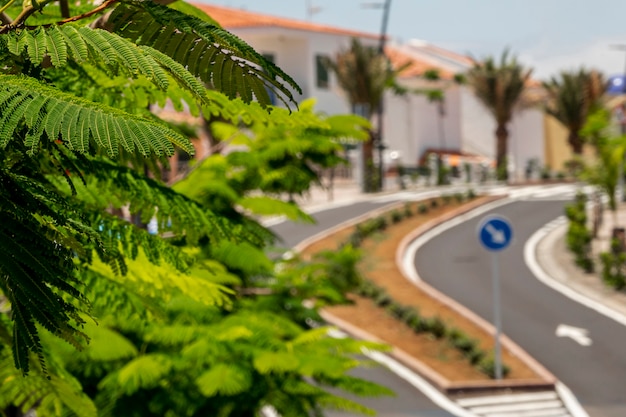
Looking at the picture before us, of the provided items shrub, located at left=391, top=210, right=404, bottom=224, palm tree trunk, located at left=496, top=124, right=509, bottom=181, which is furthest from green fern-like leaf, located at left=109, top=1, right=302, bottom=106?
palm tree trunk, located at left=496, top=124, right=509, bottom=181

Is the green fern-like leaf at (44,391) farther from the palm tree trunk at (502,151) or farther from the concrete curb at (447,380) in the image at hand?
the palm tree trunk at (502,151)

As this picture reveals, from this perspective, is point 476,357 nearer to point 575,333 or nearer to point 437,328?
point 437,328

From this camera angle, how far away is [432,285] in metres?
34.3

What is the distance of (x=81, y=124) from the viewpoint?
2.91 meters

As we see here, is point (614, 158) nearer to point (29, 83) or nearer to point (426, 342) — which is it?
point (426, 342)

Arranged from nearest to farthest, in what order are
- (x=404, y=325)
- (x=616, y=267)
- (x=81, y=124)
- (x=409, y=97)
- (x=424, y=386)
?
(x=81, y=124) < (x=424, y=386) < (x=404, y=325) < (x=616, y=267) < (x=409, y=97)

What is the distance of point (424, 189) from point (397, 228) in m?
18.1

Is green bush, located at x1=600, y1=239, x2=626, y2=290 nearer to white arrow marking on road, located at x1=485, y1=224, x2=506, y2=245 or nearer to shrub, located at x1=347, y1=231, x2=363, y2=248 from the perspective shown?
white arrow marking on road, located at x1=485, y1=224, x2=506, y2=245

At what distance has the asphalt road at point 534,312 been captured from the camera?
75.1 ft

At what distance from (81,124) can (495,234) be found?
21773 mm

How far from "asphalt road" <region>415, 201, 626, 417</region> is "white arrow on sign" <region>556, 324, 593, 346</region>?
149 millimetres

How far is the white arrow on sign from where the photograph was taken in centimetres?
2672

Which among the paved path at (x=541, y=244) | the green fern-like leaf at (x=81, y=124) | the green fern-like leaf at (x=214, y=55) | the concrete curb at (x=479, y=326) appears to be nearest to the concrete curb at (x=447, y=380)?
the concrete curb at (x=479, y=326)

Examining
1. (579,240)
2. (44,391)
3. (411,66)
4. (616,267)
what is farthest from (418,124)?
(44,391)
